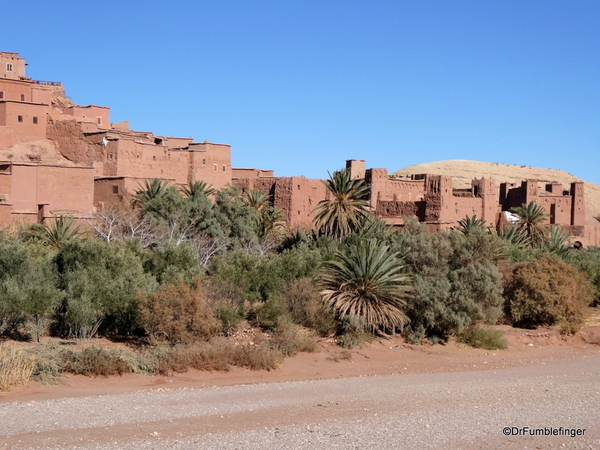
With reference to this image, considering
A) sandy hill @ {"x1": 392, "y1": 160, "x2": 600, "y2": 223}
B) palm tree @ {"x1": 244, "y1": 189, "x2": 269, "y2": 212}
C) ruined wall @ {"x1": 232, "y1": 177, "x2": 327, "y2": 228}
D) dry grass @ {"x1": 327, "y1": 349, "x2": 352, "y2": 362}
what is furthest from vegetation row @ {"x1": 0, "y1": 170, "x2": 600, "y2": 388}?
sandy hill @ {"x1": 392, "y1": 160, "x2": 600, "y2": 223}

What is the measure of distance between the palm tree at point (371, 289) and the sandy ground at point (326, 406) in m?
0.81

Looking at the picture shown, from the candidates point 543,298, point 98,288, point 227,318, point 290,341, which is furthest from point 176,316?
point 543,298

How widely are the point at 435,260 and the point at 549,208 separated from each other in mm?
25344

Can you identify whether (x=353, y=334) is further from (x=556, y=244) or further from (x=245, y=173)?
(x=245, y=173)

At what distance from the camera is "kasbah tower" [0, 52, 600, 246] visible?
28328 mm

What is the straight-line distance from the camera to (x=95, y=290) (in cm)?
1677

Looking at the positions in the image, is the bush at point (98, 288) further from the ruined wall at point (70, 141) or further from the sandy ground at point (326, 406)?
the ruined wall at point (70, 141)

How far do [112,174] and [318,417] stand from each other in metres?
22.6

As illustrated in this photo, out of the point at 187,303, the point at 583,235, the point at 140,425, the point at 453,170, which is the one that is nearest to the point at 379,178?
the point at 583,235

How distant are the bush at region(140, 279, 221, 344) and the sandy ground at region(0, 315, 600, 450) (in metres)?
1.47

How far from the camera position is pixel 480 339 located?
64.3ft

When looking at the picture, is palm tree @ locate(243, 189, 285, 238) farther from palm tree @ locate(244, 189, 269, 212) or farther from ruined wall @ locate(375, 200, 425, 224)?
ruined wall @ locate(375, 200, 425, 224)

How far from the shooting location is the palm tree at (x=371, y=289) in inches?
727

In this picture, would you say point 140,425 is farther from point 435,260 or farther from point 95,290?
point 435,260
